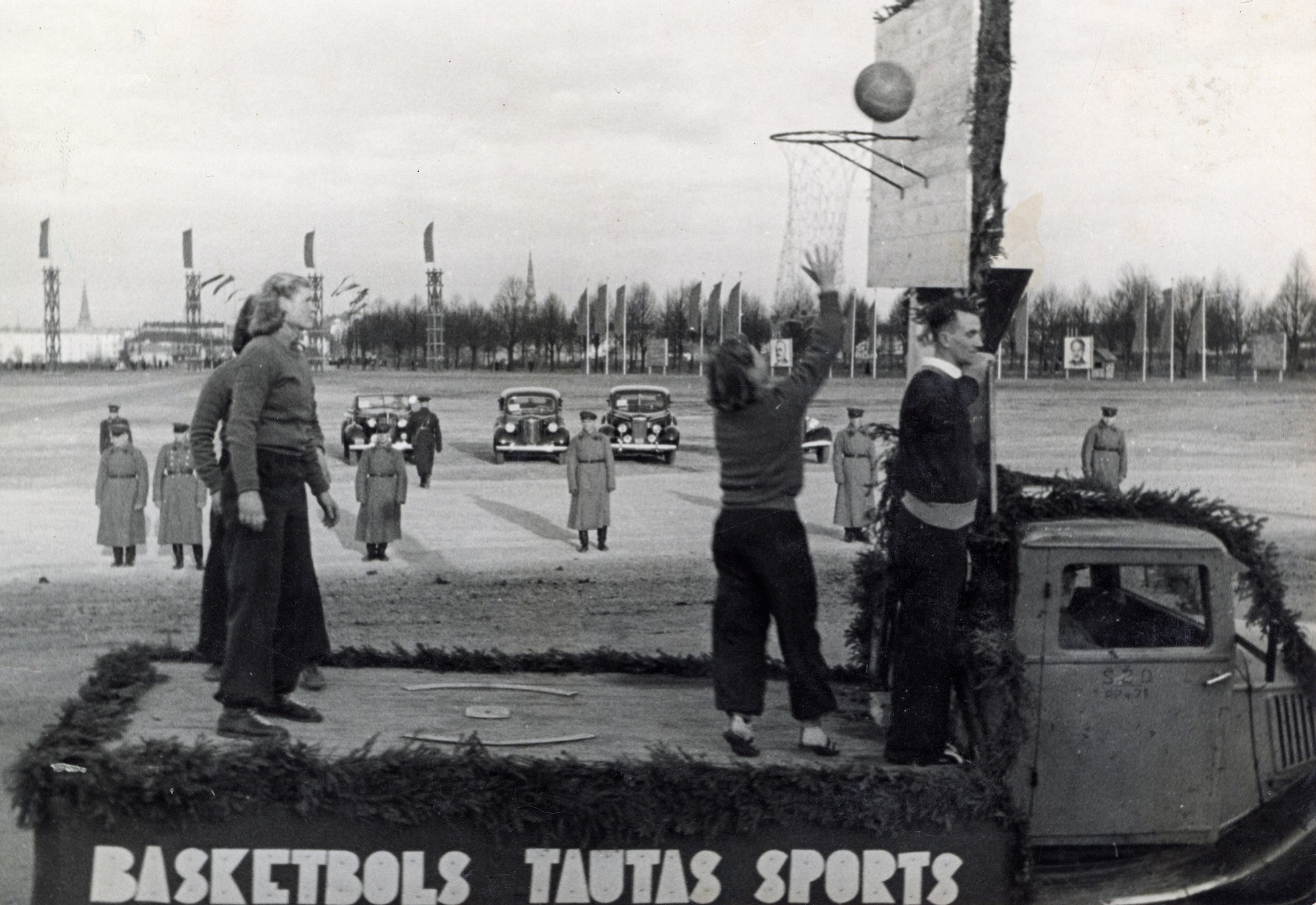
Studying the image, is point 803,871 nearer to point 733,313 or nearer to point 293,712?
point 293,712

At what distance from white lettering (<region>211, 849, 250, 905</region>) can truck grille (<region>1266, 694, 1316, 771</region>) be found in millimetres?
2653

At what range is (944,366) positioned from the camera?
324 centimetres

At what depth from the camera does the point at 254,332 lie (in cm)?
335

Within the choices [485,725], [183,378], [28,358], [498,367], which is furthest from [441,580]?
[485,725]

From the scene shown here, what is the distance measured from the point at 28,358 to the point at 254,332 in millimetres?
2816

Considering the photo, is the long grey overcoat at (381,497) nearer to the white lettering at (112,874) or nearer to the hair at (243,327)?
the hair at (243,327)

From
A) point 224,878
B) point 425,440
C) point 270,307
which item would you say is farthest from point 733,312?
point 425,440

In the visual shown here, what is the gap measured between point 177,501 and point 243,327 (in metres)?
6.95

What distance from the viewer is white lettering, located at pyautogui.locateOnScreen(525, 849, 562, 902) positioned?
2867 mm

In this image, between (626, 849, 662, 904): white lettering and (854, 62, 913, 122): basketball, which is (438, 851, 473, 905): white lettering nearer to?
(626, 849, 662, 904): white lettering

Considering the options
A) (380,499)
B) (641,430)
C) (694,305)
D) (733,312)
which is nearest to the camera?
(733,312)

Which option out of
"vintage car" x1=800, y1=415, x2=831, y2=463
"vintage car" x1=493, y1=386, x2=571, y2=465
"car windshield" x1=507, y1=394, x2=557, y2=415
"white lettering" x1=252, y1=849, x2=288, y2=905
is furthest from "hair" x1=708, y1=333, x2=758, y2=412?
"vintage car" x1=800, y1=415, x2=831, y2=463

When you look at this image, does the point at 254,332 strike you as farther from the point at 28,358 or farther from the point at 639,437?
the point at 639,437

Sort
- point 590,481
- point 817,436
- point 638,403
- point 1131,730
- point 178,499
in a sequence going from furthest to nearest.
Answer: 1. point 817,436
2. point 638,403
3. point 590,481
4. point 178,499
5. point 1131,730
